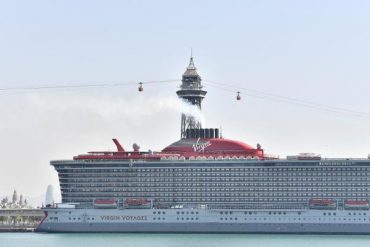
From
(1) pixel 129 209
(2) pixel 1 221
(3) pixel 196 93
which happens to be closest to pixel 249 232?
(1) pixel 129 209

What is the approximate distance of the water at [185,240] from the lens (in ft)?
379

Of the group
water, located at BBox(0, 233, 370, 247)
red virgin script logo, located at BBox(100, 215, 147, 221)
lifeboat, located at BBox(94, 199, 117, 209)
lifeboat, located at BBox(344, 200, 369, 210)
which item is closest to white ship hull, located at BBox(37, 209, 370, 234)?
red virgin script logo, located at BBox(100, 215, 147, 221)

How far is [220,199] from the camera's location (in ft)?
458

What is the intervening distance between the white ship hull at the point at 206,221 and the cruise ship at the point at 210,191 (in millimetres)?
122

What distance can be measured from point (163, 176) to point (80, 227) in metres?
12.8

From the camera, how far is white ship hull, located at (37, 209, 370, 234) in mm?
133000

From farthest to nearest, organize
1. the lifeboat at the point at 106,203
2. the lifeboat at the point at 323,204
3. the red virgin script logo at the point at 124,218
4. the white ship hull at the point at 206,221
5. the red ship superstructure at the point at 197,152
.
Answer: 1. the red ship superstructure at the point at 197,152
2. the lifeboat at the point at 106,203
3. the red virgin script logo at the point at 124,218
4. the lifeboat at the point at 323,204
5. the white ship hull at the point at 206,221

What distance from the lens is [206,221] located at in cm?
13612

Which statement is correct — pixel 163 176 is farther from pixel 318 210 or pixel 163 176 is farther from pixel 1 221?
pixel 1 221

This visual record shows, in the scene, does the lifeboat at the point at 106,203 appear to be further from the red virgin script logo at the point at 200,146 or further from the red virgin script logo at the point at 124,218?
the red virgin script logo at the point at 200,146

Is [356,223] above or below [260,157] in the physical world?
below

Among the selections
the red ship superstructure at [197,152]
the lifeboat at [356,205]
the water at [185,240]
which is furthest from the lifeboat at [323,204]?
the red ship superstructure at [197,152]

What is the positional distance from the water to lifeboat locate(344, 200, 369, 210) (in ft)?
14.9

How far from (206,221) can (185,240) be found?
14.7 meters
